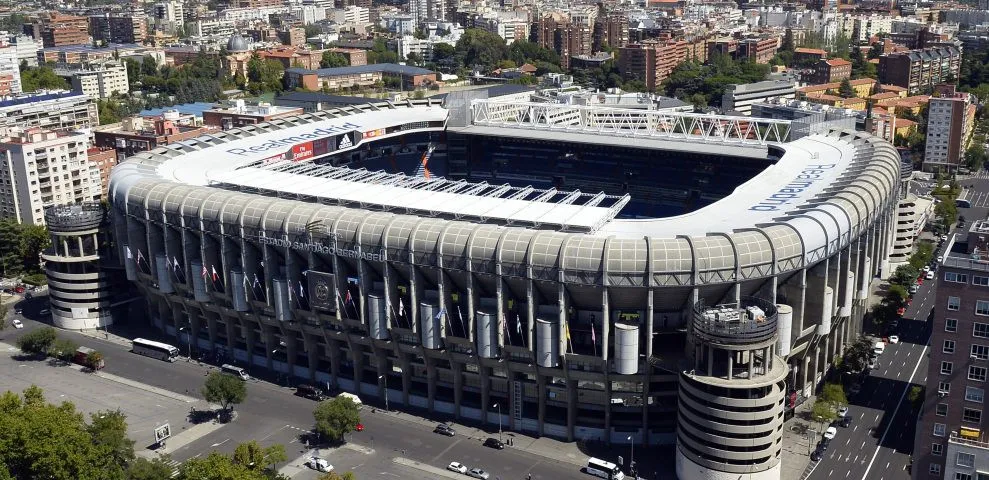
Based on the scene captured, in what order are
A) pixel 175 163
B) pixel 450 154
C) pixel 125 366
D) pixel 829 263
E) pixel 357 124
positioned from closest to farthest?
pixel 829 263 → pixel 125 366 → pixel 175 163 → pixel 357 124 → pixel 450 154

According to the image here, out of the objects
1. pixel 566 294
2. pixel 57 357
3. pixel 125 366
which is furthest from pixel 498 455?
pixel 57 357

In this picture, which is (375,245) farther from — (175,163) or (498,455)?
(175,163)

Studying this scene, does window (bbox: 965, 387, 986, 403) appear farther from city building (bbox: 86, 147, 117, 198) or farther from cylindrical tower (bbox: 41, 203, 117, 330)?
city building (bbox: 86, 147, 117, 198)

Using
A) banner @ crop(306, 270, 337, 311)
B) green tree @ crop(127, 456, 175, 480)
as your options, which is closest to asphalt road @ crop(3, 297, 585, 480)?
green tree @ crop(127, 456, 175, 480)

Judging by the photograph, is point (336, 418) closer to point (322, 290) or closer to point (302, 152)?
point (322, 290)

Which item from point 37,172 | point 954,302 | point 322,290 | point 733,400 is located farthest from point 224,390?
point 37,172
